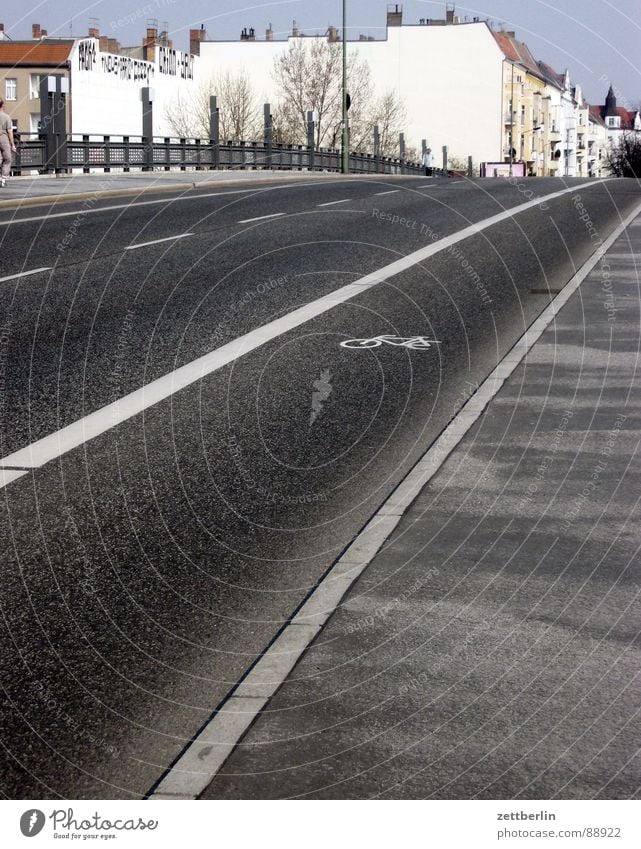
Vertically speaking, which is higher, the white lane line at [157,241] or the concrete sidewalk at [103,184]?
the concrete sidewalk at [103,184]

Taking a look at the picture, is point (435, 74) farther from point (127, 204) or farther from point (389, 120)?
point (127, 204)

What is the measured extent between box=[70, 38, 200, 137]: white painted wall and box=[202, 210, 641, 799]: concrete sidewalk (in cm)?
7350

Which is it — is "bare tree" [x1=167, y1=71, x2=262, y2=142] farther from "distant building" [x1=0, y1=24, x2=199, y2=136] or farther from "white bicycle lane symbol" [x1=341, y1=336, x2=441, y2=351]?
Result: "white bicycle lane symbol" [x1=341, y1=336, x2=441, y2=351]

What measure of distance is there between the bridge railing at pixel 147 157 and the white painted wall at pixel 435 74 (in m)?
60.3

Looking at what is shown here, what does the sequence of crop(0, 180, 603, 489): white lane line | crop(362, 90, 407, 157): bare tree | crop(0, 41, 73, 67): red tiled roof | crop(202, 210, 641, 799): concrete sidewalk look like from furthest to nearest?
crop(362, 90, 407, 157): bare tree, crop(0, 41, 73, 67): red tiled roof, crop(0, 180, 603, 489): white lane line, crop(202, 210, 641, 799): concrete sidewalk

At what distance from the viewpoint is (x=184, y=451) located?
6984 millimetres

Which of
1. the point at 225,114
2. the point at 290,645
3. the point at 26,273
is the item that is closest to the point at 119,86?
the point at 225,114

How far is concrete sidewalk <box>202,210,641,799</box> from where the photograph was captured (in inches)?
140

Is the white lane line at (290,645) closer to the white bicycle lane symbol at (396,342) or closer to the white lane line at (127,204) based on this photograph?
the white bicycle lane symbol at (396,342)

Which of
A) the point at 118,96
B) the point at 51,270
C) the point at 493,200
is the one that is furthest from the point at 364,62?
the point at 51,270

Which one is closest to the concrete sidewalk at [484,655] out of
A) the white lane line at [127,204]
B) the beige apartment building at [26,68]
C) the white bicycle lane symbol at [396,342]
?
the white bicycle lane symbol at [396,342]

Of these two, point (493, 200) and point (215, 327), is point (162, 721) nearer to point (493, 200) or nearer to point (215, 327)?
point (215, 327)

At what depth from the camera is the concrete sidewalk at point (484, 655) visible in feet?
11.7

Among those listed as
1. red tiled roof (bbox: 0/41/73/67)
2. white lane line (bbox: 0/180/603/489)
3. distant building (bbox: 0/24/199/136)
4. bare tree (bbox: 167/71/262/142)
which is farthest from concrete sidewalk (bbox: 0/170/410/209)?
bare tree (bbox: 167/71/262/142)
